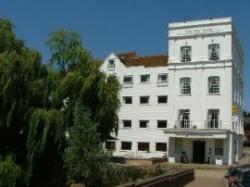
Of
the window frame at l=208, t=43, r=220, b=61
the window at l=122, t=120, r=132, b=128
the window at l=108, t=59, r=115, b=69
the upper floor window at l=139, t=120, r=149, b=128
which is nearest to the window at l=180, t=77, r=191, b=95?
the window frame at l=208, t=43, r=220, b=61

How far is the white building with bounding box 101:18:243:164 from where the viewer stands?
2136 inches

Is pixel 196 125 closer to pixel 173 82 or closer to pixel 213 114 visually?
pixel 213 114

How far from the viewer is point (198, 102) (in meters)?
55.7

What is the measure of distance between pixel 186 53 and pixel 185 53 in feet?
0.41

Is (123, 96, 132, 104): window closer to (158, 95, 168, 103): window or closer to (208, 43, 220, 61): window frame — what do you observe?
(158, 95, 168, 103): window

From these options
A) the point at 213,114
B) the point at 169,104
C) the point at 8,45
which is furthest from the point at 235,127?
the point at 8,45

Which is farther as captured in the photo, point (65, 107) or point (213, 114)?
point (213, 114)

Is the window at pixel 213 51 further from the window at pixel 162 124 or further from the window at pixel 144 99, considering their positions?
the window at pixel 144 99

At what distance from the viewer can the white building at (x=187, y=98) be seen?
178 feet

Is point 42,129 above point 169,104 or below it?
below

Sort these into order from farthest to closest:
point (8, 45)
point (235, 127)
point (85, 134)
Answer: point (235, 127), point (8, 45), point (85, 134)

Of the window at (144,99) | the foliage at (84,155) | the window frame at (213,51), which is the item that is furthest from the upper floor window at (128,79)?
the foliage at (84,155)

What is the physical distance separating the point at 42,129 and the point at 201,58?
30.9 metres

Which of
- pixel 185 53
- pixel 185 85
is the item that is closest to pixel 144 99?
pixel 185 85
